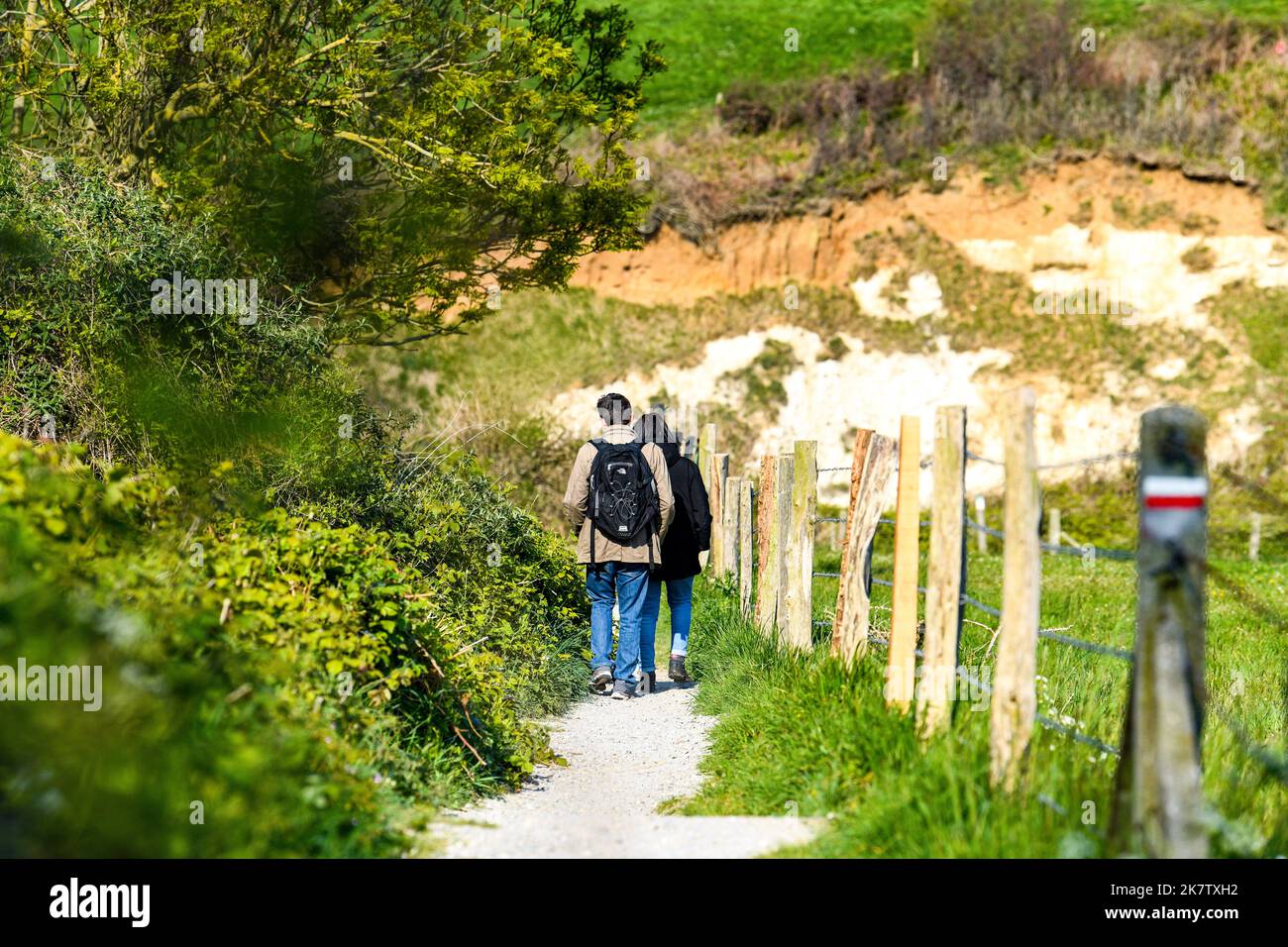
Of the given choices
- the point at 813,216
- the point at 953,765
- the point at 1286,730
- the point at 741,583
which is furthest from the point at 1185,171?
the point at 953,765

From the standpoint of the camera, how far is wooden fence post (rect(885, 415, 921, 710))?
22.0 ft

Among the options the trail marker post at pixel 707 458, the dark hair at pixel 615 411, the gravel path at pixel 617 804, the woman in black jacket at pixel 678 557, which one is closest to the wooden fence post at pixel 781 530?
the woman in black jacket at pixel 678 557

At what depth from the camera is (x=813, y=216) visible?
1411 inches

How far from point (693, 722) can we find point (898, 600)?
228 cm

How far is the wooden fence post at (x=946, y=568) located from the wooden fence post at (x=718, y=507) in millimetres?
8534

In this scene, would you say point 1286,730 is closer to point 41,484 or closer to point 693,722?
point 693,722

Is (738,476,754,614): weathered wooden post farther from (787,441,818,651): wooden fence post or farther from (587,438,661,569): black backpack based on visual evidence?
(587,438,661,569): black backpack

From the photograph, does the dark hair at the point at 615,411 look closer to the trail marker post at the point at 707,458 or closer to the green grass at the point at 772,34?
the trail marker post at the point at 707,458

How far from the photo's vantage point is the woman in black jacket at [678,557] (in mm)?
10266

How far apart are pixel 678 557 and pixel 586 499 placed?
1.03 m

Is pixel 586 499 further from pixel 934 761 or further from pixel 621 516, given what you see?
pixel 934 761

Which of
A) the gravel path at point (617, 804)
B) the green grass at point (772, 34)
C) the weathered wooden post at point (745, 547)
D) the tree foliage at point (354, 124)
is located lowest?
the gravel path at point (617, 804)

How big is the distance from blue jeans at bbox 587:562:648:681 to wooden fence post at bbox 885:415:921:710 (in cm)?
282

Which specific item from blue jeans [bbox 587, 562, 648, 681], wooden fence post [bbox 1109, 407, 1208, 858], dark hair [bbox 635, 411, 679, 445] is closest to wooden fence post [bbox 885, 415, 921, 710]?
wooden fence post [bbox 1109, 407, 1208, 858]
